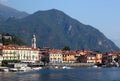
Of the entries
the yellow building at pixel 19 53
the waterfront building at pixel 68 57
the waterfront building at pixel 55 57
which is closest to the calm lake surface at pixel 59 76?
the yellow building at pixel 19 53

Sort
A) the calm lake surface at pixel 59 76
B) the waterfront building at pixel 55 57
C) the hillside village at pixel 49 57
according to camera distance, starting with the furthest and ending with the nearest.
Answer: the waterfront building at pixel 55 57
the hillside village at pixel 49 57
the calm lake surface at pixel 59 76

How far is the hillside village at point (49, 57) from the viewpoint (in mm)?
110938

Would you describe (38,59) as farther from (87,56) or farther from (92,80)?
(92,80)

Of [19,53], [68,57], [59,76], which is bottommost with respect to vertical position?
[59,76]

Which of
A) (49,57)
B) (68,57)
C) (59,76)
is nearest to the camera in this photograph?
(59,76)

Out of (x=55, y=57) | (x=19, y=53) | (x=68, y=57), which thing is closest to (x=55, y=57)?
(x=55, y=57)

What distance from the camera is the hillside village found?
111 metres

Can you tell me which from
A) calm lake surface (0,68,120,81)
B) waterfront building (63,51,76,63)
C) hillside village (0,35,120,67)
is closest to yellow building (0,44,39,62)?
hillside village (0,35,120,67)

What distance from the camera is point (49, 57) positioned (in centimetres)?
12494

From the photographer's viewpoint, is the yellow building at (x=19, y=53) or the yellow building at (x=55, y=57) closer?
the yellow building at (x=19, y=53)

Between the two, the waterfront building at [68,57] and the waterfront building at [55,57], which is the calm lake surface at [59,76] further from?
the waterfront building at [68,57]

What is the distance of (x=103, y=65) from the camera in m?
126

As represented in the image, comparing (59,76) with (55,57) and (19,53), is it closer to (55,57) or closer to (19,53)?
(19,53)

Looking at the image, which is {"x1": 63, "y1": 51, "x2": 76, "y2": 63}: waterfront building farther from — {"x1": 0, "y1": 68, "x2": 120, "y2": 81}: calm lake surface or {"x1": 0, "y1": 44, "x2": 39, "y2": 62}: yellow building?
{"x1": 0, "y1": 68, "x2": 120, "y2": 81}: calm lake surface
